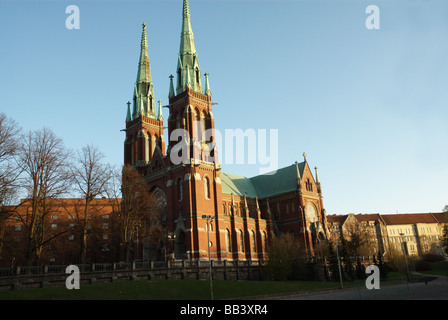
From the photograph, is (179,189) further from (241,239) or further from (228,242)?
(241,239)

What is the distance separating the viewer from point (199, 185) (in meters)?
53.8

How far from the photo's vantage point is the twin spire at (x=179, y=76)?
61.7 metres

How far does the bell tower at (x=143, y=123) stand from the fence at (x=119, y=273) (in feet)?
83.3

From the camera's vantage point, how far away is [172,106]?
203ft

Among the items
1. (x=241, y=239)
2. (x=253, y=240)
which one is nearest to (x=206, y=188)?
(x=241, y=239)

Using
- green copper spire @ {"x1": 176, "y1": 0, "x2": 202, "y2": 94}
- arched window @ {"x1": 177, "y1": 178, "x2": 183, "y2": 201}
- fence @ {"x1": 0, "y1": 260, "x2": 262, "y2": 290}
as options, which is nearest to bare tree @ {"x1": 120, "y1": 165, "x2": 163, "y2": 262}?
arched window @ {"x1": 177, "y1": 178, "x2": 183, "y2": 201}

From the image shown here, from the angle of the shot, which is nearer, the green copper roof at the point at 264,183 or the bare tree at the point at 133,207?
the bare tree at the point at 133,207

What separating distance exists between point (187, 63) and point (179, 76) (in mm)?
2498
